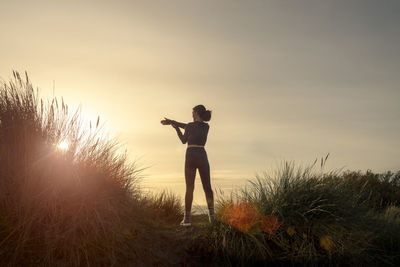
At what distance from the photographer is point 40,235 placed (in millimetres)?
5867

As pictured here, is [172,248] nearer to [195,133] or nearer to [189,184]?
[189,184]

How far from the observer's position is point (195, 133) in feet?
27.4

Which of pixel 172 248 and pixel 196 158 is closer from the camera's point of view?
pixel 172 248

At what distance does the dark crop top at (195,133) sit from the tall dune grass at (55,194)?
167 cm

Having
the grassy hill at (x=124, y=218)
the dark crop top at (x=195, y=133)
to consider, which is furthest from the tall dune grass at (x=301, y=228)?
the dark crop top at (x=195, y=133)

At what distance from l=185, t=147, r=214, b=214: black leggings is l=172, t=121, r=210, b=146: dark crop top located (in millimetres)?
169

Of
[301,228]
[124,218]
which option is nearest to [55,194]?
[124,218]

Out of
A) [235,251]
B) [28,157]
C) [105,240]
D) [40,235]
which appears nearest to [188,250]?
[235,251]

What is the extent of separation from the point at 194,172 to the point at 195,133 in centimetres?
83

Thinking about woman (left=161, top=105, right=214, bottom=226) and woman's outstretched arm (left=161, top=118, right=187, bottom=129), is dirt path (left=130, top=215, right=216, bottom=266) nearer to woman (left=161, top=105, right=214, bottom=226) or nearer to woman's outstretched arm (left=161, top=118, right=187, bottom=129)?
woman (left=161, top=105, right=214, bottom=226)

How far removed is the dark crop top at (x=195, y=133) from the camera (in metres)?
8.34

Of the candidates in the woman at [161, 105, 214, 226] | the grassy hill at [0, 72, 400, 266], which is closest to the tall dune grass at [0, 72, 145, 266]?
the grassy hill at [0, 72, 400, 266]

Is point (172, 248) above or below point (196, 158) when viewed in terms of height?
below

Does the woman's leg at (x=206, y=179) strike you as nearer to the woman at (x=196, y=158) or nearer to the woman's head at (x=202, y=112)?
the woman at (x=196, y=158)
